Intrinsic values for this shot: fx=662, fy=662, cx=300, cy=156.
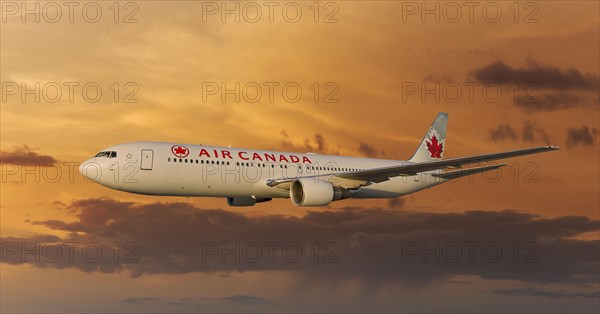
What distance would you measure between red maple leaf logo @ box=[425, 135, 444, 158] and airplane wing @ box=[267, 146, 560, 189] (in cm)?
1290

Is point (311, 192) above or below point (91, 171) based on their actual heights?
below

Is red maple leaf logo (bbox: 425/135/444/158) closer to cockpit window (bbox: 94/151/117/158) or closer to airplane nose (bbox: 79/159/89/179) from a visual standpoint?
cockpit window (bbox: 94/151/117/158)

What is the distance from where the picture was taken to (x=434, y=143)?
51.7m

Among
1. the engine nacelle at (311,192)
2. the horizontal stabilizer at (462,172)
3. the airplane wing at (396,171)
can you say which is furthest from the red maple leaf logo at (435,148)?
the engine nacelle at (311,192)

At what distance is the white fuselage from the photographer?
33750 mm

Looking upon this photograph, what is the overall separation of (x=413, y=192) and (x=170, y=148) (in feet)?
66.8

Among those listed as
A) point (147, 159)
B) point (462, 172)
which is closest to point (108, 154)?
point (147, 159)

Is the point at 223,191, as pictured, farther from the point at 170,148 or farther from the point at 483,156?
the point at 483,156

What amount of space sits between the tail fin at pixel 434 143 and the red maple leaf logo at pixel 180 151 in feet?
70.5

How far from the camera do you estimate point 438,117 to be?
173ft

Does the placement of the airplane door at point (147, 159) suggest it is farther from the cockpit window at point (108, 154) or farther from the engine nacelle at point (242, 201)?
the engine nacelle at point (242, 201)

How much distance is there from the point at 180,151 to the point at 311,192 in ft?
24.4

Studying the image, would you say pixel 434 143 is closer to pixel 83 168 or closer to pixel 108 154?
pixel 108 154

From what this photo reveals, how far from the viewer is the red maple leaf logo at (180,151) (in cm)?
3481
